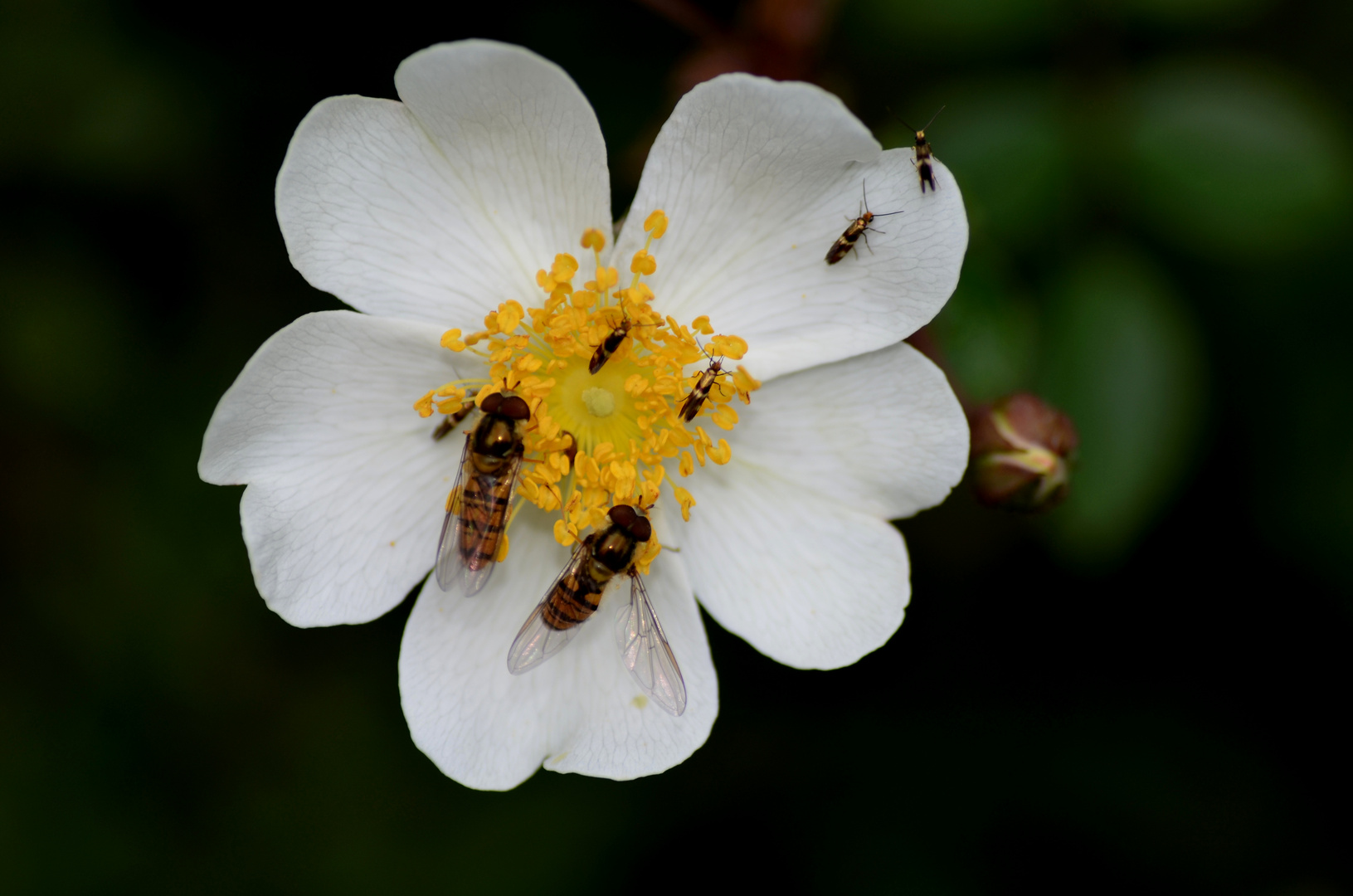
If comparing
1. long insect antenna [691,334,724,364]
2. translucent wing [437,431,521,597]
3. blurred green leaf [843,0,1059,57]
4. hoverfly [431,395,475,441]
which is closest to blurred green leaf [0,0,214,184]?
hoverfly [431,395,475,441]

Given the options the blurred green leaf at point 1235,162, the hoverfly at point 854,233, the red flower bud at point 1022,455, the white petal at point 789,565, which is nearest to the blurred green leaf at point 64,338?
the white petal at point 789,565

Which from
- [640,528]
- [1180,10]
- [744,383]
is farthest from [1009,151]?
[640,528]

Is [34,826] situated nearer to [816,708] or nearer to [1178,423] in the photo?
[816,708]

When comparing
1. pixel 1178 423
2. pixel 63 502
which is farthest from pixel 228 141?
pixel 1178 423

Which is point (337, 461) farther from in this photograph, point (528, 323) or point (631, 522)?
point (631, 522)

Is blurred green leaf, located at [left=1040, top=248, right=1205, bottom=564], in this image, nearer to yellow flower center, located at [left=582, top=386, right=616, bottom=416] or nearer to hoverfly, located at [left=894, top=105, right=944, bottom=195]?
hoverfly, located at [left=894, top=105, right=944, bottom=195]

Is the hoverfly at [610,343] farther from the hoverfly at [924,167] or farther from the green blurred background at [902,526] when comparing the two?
the green blurred background at [902,526]
